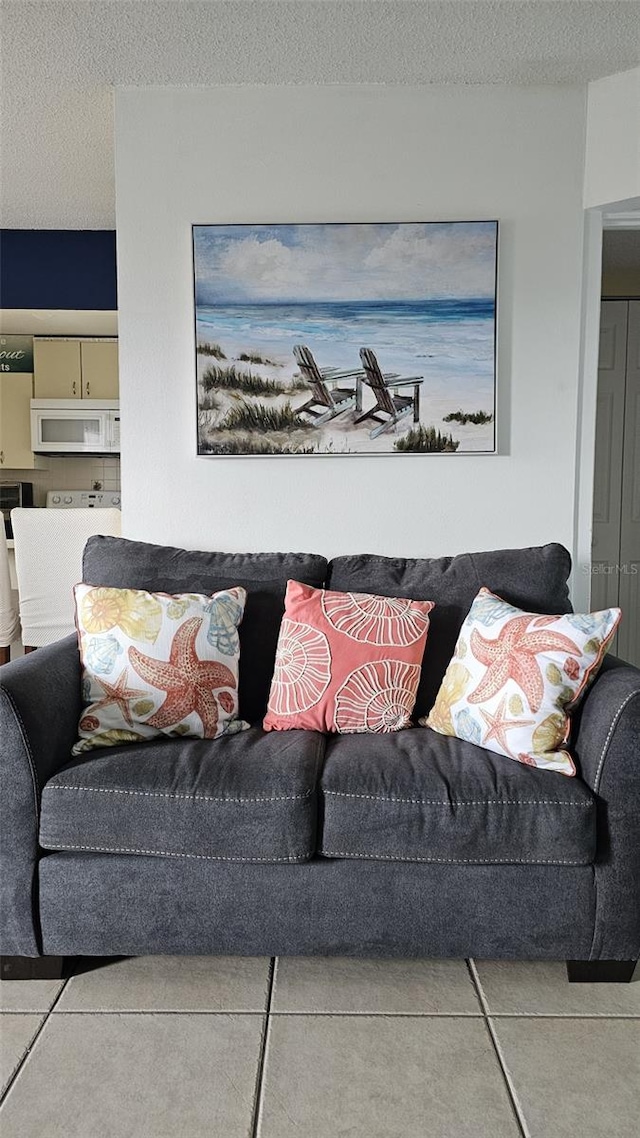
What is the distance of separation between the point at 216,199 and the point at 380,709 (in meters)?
1.85

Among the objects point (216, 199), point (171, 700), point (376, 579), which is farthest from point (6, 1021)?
point (216, 199)

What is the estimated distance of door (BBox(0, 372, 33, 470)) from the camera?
20.5ft

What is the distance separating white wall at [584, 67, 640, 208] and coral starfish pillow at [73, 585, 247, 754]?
1921mm

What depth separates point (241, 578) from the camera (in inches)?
106

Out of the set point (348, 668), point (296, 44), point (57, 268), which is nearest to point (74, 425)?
point (57, 268)

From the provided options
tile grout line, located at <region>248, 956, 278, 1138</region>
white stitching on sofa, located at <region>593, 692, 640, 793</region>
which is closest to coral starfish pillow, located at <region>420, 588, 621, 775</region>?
white stitching on sofa, located at <region>593, 692, 640, 793</region>

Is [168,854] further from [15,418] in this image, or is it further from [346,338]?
[15,418]

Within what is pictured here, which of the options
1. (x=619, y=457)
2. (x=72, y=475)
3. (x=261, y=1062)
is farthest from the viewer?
(x=72, y=475)

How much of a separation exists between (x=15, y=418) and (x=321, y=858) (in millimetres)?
5059

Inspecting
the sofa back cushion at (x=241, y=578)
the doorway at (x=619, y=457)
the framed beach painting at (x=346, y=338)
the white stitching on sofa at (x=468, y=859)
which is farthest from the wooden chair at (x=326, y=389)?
the doorway at (x=619, y=457)

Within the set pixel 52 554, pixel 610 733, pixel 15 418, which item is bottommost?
pixel 610 733

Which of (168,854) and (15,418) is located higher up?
(15,418)

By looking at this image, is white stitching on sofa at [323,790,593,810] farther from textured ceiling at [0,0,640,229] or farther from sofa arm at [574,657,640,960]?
textured ceiling at [0,0,640,229]

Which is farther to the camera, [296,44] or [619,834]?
[296,44]
